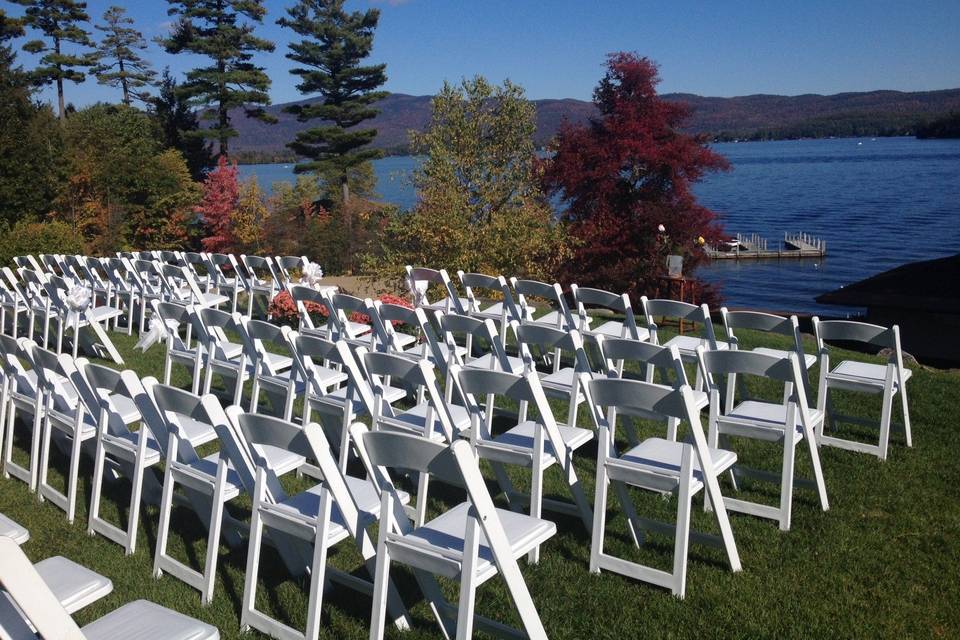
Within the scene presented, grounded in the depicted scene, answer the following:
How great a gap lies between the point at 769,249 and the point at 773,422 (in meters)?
64.6

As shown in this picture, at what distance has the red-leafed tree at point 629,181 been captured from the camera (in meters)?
16.1

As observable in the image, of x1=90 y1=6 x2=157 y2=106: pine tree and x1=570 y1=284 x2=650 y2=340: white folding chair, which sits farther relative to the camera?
x1=90 y1=6 x2=157 y2=106: pine tree

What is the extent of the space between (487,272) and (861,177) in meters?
118

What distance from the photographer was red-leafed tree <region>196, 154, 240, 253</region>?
1075 inches

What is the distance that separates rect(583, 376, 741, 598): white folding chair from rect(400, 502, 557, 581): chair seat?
22.4 inches

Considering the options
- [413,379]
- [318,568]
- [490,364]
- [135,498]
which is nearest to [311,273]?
[490,364]

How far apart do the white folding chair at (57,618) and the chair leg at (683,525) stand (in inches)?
73.8

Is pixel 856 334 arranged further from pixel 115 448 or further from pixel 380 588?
pixel 115 448

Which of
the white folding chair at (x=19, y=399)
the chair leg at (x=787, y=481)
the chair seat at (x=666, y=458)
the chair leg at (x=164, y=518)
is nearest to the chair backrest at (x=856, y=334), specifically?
the chair leg at (x=787, y=481)

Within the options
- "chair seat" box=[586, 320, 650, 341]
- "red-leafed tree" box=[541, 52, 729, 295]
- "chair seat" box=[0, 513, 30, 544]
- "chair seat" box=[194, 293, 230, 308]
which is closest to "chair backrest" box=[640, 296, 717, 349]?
"chair seat" box=[586, 320, 650, 341]

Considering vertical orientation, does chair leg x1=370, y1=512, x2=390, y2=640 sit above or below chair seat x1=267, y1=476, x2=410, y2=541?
below

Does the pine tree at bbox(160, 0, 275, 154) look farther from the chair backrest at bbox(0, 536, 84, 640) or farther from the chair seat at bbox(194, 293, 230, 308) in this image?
the chair backrest at bbox(0, 536, 84, 640)

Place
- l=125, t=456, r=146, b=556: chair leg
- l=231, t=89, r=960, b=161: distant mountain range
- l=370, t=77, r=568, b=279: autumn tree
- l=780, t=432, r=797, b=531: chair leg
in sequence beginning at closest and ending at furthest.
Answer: l=125, t=456, r=146, b=556: chair leg < l=780, t=432, r=797, b=531: chair leg < l=370, t=77, r=568, b=279: autumn tree < l=231, t=89, r=960, b=161: distant mountain range

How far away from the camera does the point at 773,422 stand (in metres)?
4.35
